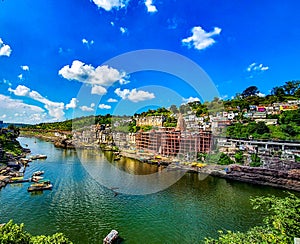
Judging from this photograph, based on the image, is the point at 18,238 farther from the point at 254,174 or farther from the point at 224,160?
the point at 224,160

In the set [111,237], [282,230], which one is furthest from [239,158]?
[282,230]

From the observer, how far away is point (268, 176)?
13.7 m

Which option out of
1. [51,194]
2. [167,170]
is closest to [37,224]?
[51,194]

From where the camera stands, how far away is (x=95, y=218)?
7953 mm

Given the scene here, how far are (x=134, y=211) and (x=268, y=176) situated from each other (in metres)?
10.5

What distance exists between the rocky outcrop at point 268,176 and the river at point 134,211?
0.77 metres

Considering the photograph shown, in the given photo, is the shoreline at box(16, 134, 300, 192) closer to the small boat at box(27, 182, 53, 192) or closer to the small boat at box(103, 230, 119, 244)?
the small boat at box(27, 182, 53, 192)

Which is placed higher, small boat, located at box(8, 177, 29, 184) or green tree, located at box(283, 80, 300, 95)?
green tree, located at box(283, 80, 300, 95)

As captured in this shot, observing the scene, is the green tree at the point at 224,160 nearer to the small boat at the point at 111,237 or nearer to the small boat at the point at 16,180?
the small boat at the point at 111,237

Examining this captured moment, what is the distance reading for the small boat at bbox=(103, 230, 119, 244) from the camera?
6194 mm

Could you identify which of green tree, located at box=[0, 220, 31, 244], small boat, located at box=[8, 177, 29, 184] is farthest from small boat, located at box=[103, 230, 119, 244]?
small boat, located at box=[8, 177, 29, 184]

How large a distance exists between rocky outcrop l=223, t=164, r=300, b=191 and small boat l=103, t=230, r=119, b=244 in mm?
10972

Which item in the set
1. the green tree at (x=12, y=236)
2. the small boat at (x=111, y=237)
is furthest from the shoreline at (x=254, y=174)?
the green tree at (x=12, y=236)

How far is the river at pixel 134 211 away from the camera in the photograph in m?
7.06
